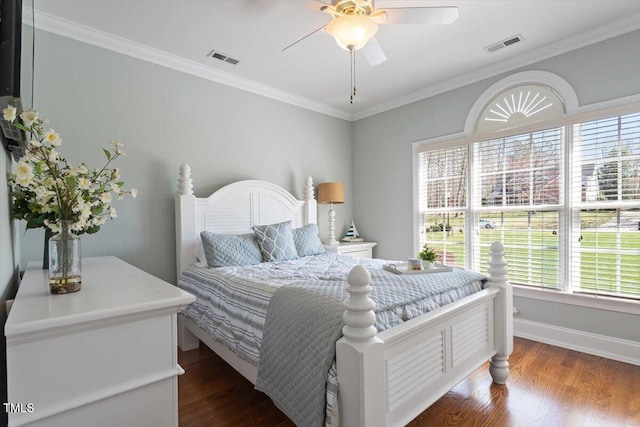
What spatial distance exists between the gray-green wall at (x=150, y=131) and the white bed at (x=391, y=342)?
23cm

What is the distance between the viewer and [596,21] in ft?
8.17

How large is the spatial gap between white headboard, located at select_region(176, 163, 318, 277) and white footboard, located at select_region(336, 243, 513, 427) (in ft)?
7.04

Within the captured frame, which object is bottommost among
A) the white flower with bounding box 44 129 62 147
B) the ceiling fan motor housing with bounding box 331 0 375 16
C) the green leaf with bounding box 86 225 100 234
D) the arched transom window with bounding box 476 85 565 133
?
the green leaf with bounding box 86 225 100 234

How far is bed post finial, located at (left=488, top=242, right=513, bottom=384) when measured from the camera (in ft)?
6.95

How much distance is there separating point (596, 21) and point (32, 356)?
390cm

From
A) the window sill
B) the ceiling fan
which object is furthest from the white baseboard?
the ceiling fan

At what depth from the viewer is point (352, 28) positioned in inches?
74.0

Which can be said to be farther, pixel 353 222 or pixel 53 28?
pixel 353 222

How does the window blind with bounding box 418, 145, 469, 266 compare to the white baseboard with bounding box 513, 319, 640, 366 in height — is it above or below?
above

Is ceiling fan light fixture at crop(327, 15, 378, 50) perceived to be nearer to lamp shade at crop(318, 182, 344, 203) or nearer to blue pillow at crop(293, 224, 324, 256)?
blue pillow at crop(293, 224, 324, 256)

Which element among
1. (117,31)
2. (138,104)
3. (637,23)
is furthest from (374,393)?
(637,23)

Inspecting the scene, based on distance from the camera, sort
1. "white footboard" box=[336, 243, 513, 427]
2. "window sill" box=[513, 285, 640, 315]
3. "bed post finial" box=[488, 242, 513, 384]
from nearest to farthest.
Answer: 1. "white footboard" box=[336, 243, 513, 427]
2. "bed post finial" box=[488, 242, 513, 384]
3. "window sill" box=[513, 285, 640, 315]

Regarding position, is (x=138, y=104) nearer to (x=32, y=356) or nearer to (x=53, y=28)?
(x=53, y=28)

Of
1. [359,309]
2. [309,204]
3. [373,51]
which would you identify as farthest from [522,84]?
[359,309]
